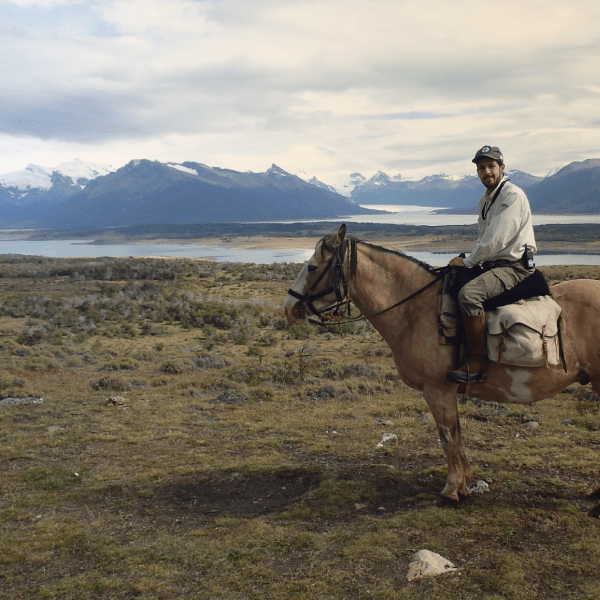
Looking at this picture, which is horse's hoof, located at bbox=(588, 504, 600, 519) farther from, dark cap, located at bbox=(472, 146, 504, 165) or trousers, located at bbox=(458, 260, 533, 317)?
dark cap, located at bbox=(472, 146, 504, 165)

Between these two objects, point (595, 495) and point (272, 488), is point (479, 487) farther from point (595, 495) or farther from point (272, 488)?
point (272, 488)

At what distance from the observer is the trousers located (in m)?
5.60

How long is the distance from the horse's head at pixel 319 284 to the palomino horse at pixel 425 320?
0.04 feet

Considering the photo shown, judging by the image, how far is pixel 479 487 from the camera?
6.59m

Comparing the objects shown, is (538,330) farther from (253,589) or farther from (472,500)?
(253,589)

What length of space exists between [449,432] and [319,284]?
250cm

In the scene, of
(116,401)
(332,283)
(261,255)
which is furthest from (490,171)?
(261,255)

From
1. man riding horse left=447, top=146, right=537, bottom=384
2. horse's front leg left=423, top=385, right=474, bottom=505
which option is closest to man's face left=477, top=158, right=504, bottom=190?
man riding horse left=447, top=146, right=537, bottom=384

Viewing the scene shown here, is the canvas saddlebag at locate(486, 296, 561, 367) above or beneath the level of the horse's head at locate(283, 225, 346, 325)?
beneath

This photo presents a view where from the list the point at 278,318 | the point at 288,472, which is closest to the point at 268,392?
the point at 288,472

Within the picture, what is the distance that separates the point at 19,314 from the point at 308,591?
1061 inches

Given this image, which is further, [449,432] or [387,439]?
[387,439]

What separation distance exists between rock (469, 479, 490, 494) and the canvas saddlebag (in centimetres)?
196

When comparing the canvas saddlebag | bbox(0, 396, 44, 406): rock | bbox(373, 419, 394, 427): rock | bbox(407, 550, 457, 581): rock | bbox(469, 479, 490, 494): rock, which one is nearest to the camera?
bbox(407, 550, 457, 581): rock
